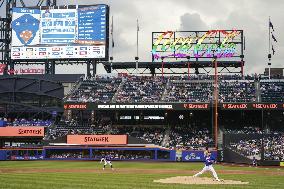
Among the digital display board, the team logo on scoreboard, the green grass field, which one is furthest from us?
the team logo on scoreboard

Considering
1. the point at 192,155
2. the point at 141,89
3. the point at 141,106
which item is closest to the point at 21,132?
the point at 141,106

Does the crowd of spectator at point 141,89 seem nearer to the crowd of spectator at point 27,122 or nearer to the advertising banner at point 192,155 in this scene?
the crowd of spectator at point 27,122

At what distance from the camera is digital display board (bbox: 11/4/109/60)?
71.7 m

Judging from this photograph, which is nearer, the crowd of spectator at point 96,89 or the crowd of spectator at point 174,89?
→ the crowd of spectator at point 174,89

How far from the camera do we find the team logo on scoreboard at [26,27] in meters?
73.8

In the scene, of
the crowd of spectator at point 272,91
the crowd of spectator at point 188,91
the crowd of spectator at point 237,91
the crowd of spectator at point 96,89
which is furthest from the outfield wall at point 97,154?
the crowd of spectator at point 272,91

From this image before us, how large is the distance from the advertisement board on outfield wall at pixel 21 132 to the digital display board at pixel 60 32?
11.4 meters

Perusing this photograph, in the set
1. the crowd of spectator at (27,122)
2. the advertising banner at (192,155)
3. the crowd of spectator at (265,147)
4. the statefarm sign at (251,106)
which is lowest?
the advertising banner at (192,155)

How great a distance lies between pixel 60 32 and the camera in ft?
240

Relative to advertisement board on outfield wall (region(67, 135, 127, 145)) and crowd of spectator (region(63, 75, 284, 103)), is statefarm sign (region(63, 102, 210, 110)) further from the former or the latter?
advertisement board on outfield wall (region(67, 135, 127, 145))

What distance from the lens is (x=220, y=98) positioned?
2628 inches

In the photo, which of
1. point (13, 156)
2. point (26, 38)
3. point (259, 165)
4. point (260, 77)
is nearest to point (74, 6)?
point (26, 38)

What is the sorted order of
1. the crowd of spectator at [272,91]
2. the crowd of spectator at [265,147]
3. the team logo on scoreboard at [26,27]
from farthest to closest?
the team logo on scoreboard at [26,27], the crowd of spectator at [272,91], the crowd of spectator at [265,147]

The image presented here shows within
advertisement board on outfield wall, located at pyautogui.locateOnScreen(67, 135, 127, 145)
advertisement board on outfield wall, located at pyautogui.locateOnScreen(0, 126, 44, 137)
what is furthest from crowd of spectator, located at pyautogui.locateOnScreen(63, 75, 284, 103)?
advertisement board on outfield wall, located at pyautogui.locateOnScreen(67, 135, 127, 145)
